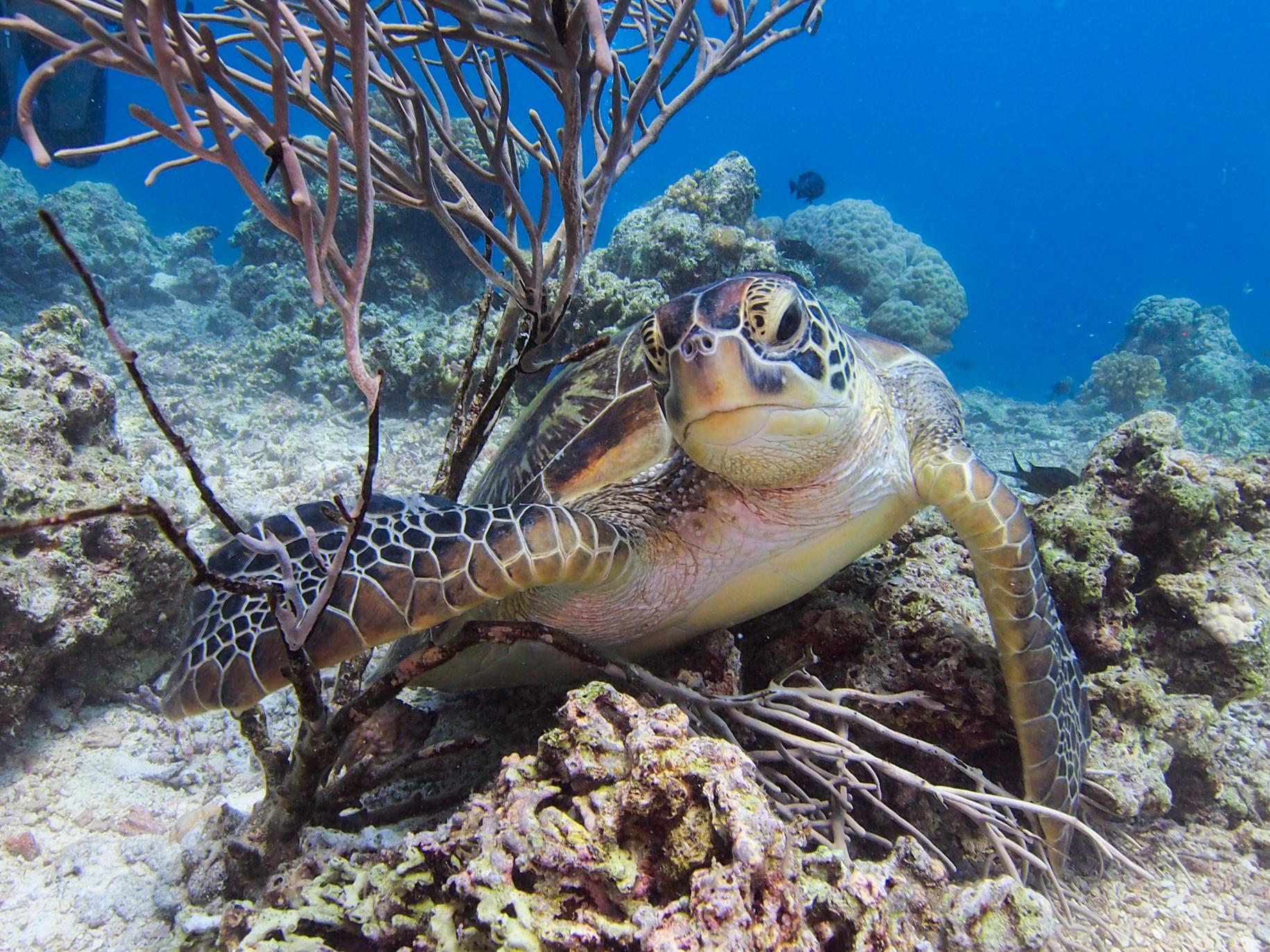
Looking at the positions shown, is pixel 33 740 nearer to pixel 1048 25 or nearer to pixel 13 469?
pixel 13 469

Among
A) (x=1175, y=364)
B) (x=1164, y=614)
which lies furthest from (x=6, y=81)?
(x=1175, y=364)

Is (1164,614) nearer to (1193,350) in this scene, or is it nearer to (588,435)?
(588,435)

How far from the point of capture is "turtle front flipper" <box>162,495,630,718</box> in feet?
5.33

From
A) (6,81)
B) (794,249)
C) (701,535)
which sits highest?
(794,249)

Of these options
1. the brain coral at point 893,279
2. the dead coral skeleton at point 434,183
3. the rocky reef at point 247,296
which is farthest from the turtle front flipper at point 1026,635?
the brain coral at point 893,279

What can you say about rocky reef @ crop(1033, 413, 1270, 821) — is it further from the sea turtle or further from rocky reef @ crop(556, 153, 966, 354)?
rocky reef @ crop(556, 153, 966, 354)

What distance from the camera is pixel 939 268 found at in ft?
43.1

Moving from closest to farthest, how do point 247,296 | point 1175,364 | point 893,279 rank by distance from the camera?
point 247,296 → point 893,279 → point 1175,364

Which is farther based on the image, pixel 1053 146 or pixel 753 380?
pixel 1053 146

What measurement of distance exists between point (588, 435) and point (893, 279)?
1241 cm

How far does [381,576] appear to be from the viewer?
172 cm

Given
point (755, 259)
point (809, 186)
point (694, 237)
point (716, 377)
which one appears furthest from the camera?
point (809, 186)

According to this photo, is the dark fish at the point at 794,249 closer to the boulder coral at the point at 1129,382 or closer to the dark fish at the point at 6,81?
the boulder coral at the point at 1129,382

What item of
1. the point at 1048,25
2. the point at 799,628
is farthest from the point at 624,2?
the point at 1048,25
